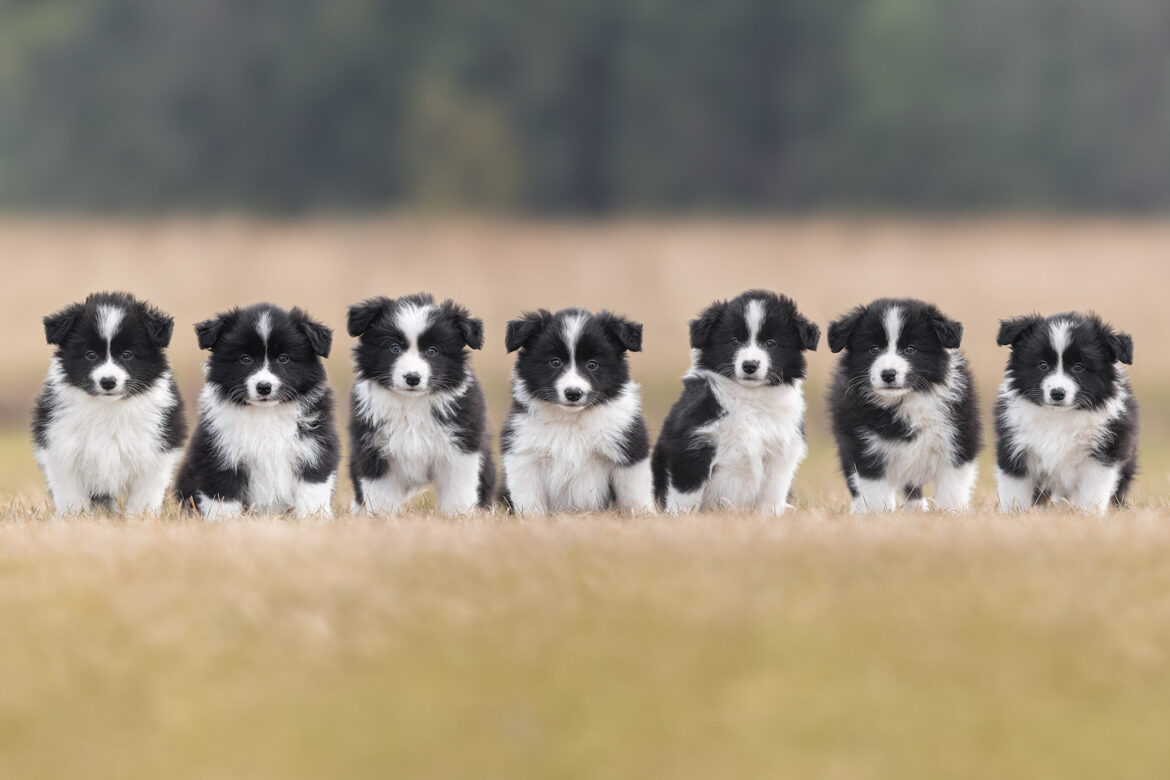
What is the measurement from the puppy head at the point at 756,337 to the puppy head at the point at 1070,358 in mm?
1267

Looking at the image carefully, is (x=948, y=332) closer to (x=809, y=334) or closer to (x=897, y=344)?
(x=897, y=344)

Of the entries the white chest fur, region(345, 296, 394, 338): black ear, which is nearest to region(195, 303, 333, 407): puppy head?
region(345, 296, 394, 338): black ear

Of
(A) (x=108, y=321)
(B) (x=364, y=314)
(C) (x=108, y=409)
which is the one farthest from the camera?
(C) (x=108, y=409)

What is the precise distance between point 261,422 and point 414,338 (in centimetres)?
103

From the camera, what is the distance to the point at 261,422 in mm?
7695

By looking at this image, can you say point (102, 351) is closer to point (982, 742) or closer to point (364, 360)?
point (364, 360)

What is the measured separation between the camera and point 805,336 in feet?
25.7

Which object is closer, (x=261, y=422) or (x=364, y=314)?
(x=261, y=422)

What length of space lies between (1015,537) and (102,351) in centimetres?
544

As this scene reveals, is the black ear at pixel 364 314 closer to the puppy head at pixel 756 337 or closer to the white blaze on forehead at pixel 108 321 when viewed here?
the white blaze on forehead at pixel 108 321

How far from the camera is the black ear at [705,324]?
7.97 m

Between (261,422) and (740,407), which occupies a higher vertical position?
(740,407)

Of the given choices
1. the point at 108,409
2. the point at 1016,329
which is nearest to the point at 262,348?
the point at 108,409

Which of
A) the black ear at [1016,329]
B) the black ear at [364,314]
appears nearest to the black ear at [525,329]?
the black ear at [364,314]
